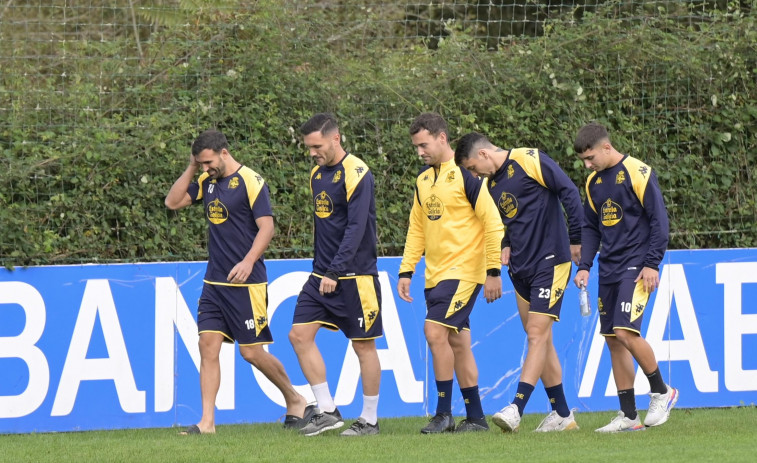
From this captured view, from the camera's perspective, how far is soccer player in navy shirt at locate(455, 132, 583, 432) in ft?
23.7

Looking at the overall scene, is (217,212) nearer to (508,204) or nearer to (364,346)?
(364,346)

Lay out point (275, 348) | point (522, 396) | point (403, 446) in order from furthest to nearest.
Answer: point (275, 348)
point (522, 396)
point (403, 446)

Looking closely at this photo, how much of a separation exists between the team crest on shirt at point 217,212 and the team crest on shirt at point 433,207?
1419mm

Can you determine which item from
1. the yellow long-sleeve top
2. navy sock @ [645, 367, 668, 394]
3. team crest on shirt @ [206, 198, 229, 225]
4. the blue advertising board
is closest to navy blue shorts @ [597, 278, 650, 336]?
navy sock @ [645, 367, 668, 394]

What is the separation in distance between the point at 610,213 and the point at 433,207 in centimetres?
118

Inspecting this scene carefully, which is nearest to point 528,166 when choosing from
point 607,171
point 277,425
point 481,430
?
point 607,171

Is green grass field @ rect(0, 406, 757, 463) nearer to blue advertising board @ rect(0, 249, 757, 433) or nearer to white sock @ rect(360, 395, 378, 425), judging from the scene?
white sock @ rect(360, 395, 378, 425)

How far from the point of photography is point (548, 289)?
7246mm

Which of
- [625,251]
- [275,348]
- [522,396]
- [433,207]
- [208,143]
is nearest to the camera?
[522,396]

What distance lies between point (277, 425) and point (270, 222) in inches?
68.0

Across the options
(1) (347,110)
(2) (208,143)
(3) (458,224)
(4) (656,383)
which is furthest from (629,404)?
(1) (347,110)

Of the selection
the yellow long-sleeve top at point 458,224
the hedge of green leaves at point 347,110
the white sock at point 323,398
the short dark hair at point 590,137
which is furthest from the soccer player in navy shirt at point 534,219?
the hedge of green leaves at point 347,110

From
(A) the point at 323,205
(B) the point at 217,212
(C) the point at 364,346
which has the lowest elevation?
(C) the point at 364,346

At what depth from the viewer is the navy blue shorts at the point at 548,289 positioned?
285 inches
